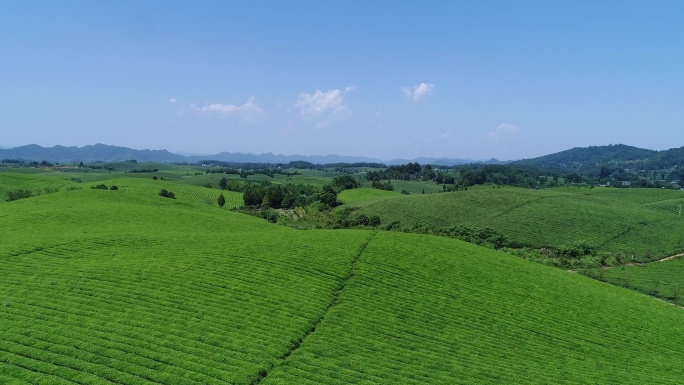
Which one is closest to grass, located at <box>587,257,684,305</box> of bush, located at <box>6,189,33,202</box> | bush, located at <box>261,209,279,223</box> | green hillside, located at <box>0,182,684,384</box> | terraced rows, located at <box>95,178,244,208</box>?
green hillside, located at <box>0,182,684,384</box>

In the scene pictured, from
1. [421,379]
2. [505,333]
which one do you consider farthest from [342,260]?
[421,379]

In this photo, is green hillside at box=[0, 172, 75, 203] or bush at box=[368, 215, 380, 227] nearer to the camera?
bush at box=[368, 215, 380, 227]

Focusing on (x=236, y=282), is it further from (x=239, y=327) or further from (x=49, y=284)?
(x=49, y=284)

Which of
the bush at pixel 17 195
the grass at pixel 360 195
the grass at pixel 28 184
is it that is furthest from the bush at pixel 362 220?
the grass at pixel 28 184

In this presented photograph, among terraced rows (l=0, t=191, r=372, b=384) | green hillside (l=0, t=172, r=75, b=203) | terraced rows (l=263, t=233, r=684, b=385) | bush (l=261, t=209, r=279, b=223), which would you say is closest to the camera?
terraced rows (l=0, t=191, r=372, b=384)

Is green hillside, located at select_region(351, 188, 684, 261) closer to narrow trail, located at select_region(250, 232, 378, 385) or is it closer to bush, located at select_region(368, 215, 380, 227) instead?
bush, located at select_region(368, 215, 380, 227)

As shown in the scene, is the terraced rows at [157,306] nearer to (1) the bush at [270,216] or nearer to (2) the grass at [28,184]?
(1) the bush at [270,216]
